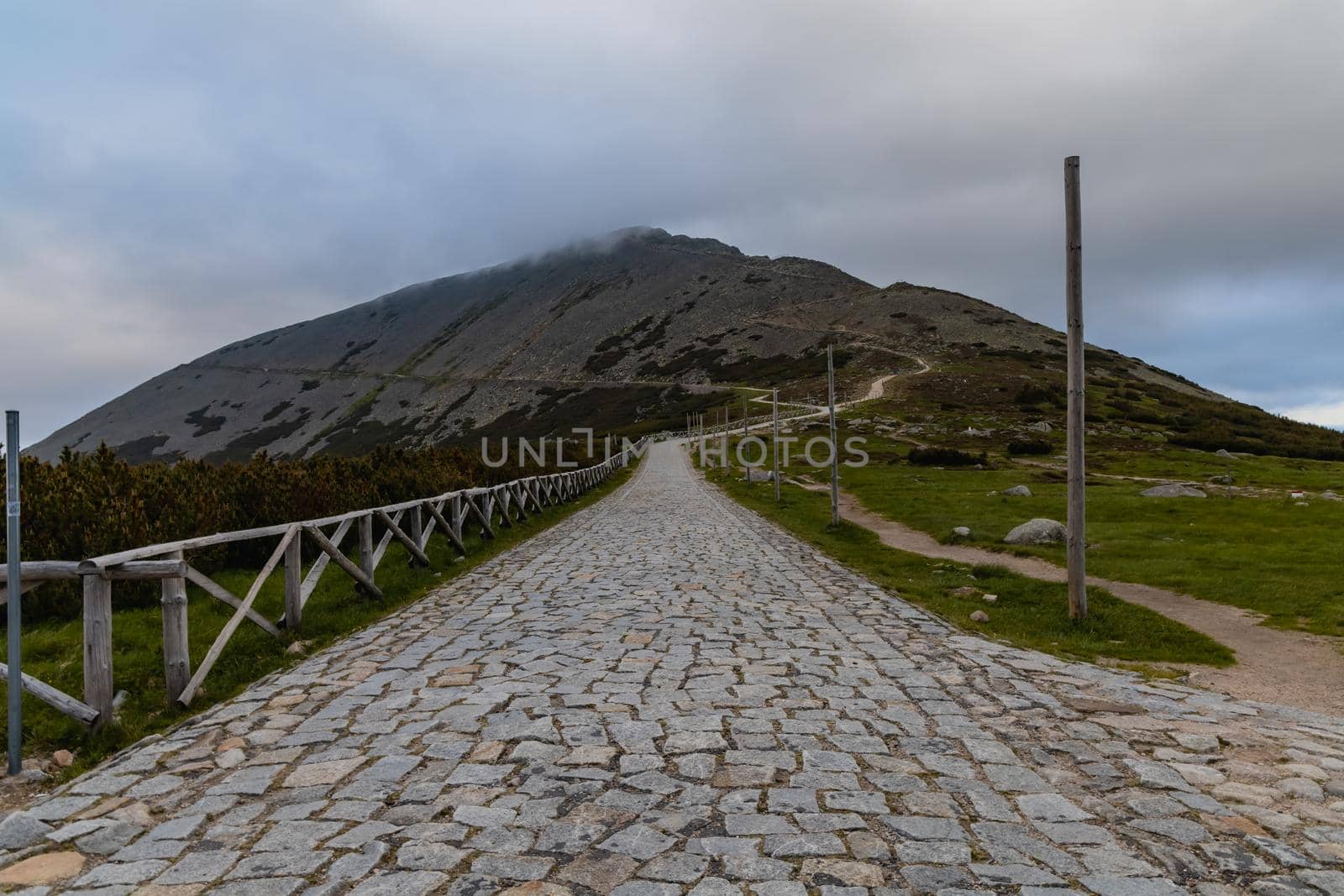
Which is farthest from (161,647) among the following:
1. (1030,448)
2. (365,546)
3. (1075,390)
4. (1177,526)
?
(1030,448)

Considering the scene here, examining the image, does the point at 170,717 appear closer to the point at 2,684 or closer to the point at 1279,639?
the point at 2,684

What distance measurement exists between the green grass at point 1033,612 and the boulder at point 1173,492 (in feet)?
42.3

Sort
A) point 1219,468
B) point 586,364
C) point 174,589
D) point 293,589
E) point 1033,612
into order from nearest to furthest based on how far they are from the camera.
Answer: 1. point 174,589
2. point 293,589
3. point 1033,612
4. point 1219,468
5. point 586,364

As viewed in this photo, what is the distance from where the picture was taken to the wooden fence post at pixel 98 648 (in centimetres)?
505

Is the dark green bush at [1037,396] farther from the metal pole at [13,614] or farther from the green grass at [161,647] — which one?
the metal pole at [13,614]

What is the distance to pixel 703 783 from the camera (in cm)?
410

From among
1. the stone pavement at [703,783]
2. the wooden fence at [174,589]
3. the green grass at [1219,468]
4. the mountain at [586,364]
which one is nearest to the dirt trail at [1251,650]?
the stone pavement at [703,783]

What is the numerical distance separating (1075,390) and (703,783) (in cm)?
688

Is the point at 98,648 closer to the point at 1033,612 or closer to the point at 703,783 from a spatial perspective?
the point at 703,783

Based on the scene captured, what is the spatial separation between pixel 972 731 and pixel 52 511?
34.1 feet

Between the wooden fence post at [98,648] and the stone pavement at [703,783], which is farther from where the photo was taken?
the wooden fence post at [98,648]

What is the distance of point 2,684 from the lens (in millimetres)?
5602

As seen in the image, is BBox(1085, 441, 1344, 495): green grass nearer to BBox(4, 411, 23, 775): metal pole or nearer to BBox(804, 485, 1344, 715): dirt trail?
BBox(804, 485, 1344, 715): dirt trail

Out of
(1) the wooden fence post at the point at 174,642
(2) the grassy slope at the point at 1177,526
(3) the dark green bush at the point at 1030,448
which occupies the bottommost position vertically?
(2) the grassy slope at the point at 1177,526
